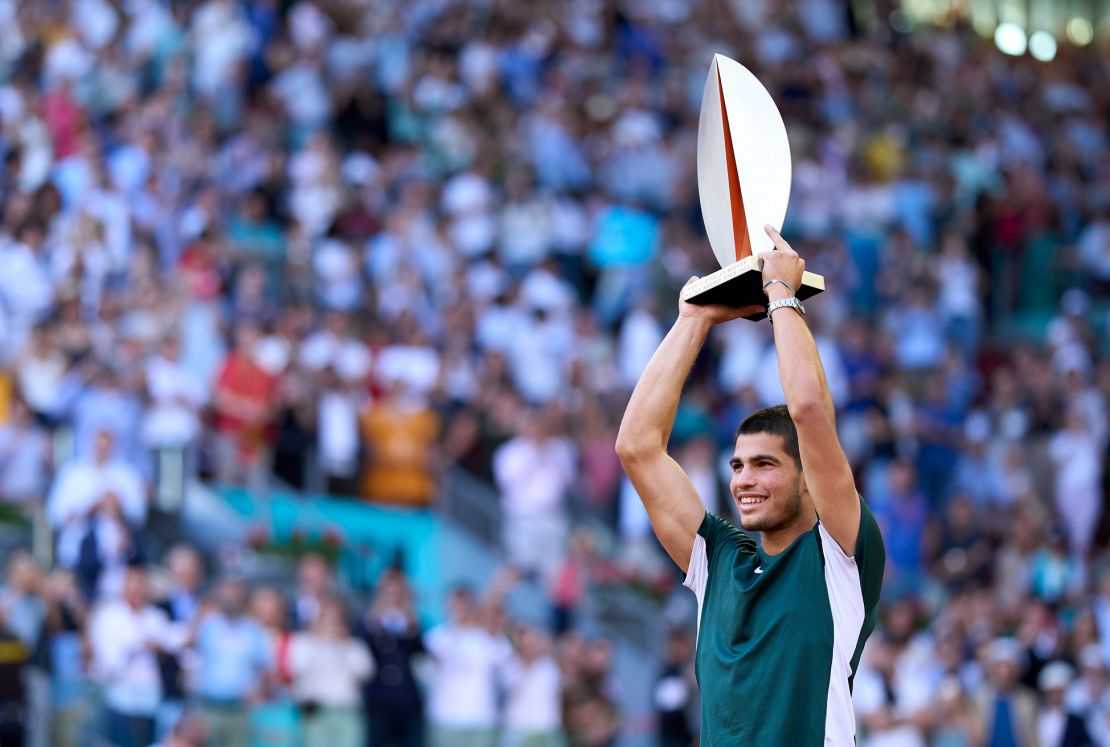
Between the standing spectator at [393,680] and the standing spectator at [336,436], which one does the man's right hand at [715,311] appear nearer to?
the standing spectator at [393,680]

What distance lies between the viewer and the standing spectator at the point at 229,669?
11109mm

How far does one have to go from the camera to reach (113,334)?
1312 cm

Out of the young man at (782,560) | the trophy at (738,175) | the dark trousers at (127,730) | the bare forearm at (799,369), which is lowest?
the dark trousers at (127,730)

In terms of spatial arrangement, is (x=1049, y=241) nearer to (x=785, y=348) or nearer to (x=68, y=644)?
(x=68, y=644)

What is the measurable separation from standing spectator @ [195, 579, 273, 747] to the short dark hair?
23.3 ft

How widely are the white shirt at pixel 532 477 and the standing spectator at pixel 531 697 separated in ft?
5.40

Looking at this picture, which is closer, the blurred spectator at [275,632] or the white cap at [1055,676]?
the blurred spectator at [275,632]

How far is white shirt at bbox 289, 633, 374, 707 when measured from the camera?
11.3 m

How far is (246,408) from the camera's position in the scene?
43.0ft

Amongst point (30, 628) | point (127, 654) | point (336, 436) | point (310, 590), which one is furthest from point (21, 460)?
point (336, 436)

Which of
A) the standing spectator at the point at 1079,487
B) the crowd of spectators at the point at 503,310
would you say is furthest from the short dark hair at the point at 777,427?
the standing spectator at the point at 1079,487

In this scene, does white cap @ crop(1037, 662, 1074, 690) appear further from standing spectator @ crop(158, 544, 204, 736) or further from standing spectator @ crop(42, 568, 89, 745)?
standing spectator @ crop(42, 568, 89, 745)

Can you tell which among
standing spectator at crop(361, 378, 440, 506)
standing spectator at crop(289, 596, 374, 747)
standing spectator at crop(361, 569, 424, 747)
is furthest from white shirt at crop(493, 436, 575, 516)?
standing spectator at crop(289, 596, 374, 747)

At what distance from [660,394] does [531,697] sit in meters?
7.53
